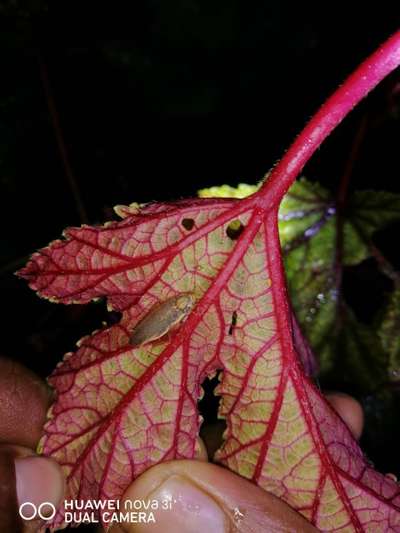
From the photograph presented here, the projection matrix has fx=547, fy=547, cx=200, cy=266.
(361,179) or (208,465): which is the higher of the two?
(361,179)

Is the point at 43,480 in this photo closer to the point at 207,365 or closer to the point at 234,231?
the point at 207,365

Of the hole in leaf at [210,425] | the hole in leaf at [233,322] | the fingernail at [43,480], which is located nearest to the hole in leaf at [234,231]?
the hole in leaf at [233,322]

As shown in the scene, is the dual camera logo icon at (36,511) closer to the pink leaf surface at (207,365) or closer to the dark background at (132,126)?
the pink leaf surface at (207,365)

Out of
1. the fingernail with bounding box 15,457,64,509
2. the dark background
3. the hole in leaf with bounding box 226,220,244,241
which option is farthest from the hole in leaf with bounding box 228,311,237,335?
the dark background

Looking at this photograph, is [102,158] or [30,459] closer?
[30,459]

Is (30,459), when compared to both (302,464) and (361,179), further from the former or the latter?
(361,179)

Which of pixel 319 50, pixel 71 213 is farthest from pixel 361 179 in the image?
pixel 71 213

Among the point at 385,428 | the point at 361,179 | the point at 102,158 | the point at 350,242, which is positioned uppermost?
the point at 102,158

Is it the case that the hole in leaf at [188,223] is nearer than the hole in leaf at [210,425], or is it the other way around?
the hole in leaf at [188,223]
